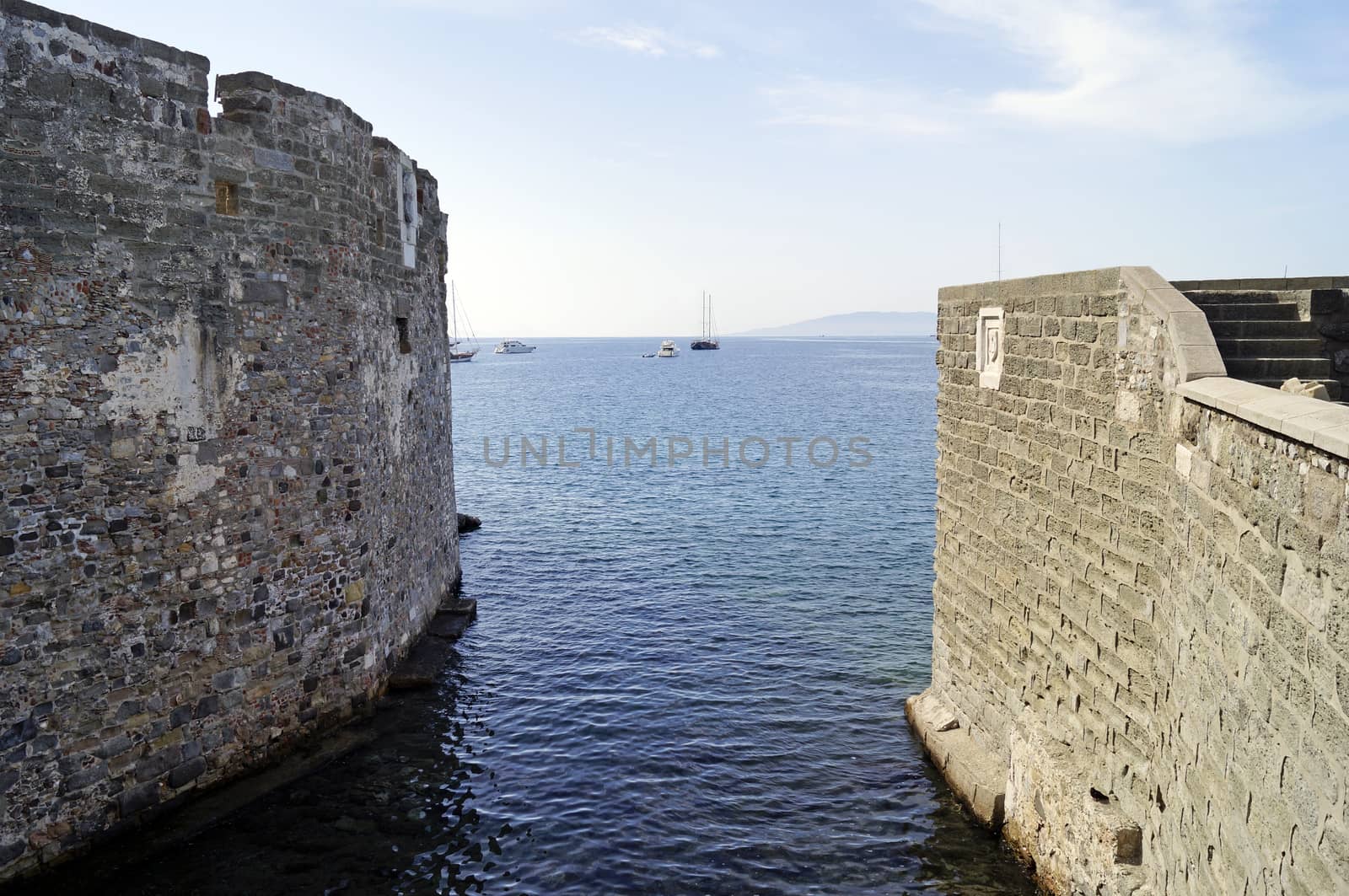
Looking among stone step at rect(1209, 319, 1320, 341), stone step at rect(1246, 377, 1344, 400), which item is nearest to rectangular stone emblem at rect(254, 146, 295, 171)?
stone step at rect(1209, 319, 1320, 341)

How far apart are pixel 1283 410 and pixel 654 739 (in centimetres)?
992

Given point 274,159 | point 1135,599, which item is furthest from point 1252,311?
point 274,159

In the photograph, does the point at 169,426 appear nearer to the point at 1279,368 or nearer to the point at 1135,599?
the point at 1135,599

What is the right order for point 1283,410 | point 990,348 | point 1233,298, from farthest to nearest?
point 990,348 → point 1233,298 → point 1283,410

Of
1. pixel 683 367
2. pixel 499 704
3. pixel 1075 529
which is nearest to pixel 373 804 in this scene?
pixel 499 704

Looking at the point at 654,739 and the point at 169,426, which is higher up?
the point at 169,426

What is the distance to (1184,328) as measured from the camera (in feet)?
21.7

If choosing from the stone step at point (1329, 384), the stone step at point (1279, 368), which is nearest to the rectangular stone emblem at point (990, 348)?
the stone step at point (1279, 368)

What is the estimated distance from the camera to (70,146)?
338 inches

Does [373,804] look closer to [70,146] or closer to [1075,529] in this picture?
[70,146]

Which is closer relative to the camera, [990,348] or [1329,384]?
[1329,384]

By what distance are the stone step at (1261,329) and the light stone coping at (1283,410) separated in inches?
71.1

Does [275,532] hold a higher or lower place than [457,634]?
higher

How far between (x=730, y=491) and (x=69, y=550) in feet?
86.3
